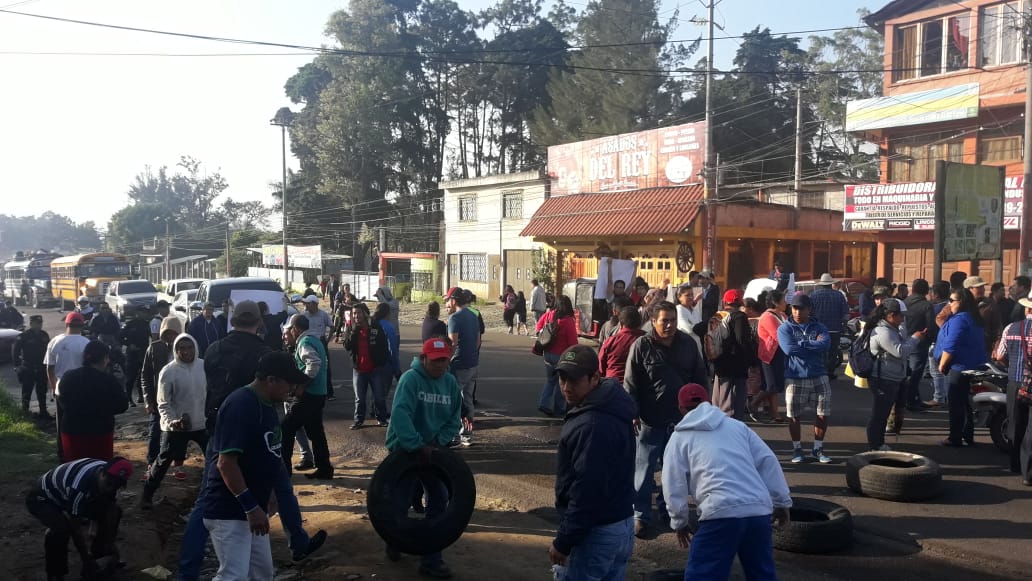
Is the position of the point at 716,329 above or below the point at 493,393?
above

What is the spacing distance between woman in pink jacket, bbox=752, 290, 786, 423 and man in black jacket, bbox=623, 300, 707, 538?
3.28m

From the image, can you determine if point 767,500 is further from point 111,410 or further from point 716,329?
point 111,410

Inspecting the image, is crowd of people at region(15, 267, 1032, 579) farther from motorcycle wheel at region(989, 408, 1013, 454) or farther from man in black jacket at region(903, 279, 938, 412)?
motorcycle wheel at region(989, 408, 1013, 454)

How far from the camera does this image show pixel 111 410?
275 inches

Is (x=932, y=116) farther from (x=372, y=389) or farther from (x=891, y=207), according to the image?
(x=372, y=389)

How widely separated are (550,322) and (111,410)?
546 cm

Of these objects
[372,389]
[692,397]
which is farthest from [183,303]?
[692,397]

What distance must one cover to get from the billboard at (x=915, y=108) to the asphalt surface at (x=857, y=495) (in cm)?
1507

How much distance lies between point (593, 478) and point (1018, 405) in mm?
6169

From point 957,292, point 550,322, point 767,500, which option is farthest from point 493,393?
point 767,500

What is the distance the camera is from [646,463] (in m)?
6.43

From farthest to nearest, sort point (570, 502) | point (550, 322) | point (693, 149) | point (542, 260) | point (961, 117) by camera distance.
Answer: point (542, 260)
point (693, 149)
point (961, 117)
point (550, 322)
point (570, 502)

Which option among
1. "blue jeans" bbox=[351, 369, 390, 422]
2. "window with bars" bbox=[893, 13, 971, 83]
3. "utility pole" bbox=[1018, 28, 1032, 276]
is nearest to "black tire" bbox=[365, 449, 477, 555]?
"blue jeans" bbox=[351, 369, 390, 422]

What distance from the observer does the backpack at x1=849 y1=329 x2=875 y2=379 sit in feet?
28.1
